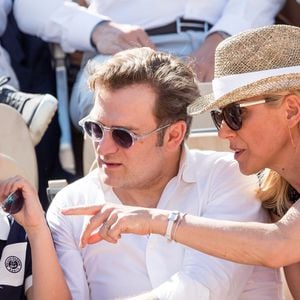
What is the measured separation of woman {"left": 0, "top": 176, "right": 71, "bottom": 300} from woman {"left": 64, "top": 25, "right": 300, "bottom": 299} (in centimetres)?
15

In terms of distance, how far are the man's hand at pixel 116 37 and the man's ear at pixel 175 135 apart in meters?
1.12

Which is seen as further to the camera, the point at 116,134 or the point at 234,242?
the point at 116,134

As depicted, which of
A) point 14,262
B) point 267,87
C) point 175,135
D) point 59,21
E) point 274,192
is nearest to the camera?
point 267,87

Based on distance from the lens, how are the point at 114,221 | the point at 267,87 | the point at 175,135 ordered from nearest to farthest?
the point at 114,221 → the point at 267,87 → the point at 175,135

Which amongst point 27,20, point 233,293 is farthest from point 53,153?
point 233,293

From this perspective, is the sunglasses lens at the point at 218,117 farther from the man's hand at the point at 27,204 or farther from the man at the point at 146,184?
the man's hand at the point at 27,204

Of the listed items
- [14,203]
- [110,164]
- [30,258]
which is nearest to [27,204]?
[14,203]

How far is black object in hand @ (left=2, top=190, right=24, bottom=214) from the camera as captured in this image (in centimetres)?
220

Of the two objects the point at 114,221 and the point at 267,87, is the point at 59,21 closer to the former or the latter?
the point at 267,87

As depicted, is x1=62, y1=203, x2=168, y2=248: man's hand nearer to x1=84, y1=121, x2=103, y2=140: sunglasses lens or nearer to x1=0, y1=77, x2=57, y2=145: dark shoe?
x1=84, y1=121, x2=103, y2=140: sunglasses lens

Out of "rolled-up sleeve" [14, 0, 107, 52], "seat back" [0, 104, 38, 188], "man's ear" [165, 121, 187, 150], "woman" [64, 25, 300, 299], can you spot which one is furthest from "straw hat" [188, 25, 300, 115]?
"rolled-up sleeve" [14, 0, 107, 52]

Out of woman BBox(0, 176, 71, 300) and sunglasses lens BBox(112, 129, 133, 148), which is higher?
sunglasses lens BBox(112, 129, 133, 148)

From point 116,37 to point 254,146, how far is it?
1540 mm

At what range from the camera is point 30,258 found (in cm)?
228
